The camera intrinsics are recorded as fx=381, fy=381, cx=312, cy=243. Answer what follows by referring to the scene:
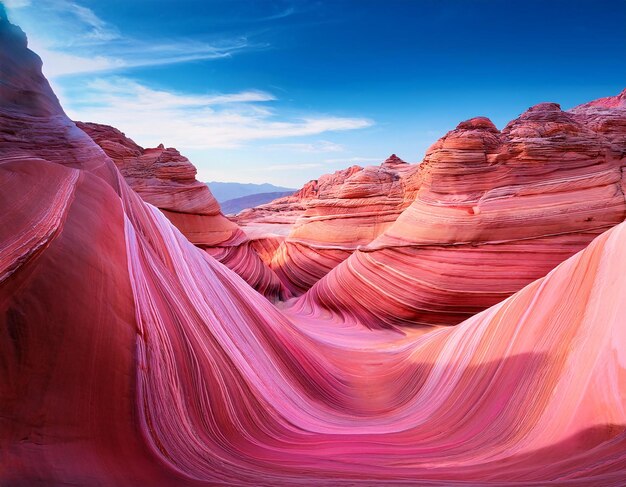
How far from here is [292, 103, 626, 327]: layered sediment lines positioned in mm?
5746

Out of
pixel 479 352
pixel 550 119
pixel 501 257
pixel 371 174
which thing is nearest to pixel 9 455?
pixel 479 352

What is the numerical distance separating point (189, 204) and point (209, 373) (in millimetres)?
9483

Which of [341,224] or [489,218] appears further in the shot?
[341,224]

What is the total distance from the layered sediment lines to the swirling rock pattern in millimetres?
2218

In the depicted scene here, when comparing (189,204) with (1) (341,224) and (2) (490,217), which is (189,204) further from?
(2) (490,217)

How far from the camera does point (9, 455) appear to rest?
1.26 meters

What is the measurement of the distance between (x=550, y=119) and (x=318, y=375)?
626 centimetres

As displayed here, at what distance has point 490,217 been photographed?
6.05m

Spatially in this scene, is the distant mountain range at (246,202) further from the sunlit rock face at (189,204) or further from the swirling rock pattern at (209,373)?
the swirling rock pattern at (209,373)

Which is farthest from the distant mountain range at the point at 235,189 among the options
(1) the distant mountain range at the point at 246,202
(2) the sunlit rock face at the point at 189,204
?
(2) the sunlit rock face at the point at 189,204

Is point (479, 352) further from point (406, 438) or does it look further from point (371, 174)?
point (371, 174)

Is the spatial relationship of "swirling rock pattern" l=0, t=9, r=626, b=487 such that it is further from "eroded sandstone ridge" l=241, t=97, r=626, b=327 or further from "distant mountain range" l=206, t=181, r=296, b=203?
"distant mountain range" l=206, t=181, r=296, b=203

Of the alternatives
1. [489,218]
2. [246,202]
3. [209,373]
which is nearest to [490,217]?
[489,218]

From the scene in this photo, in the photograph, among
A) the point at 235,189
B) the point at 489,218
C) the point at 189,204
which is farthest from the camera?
the point at 235,189
